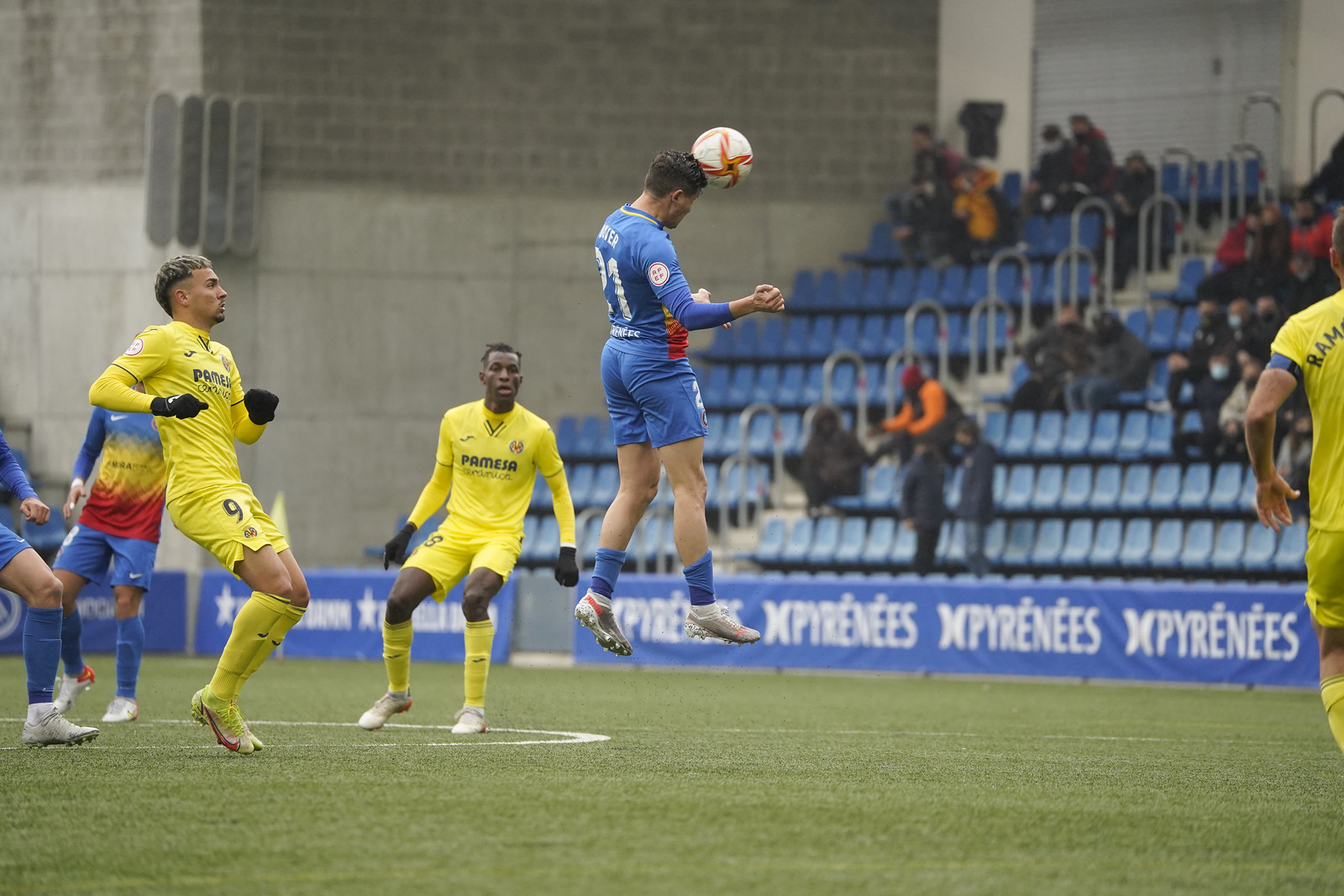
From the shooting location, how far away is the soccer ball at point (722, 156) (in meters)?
8.08

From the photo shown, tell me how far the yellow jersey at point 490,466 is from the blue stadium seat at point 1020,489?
9273mm

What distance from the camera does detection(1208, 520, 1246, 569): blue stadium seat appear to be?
16.9 metres

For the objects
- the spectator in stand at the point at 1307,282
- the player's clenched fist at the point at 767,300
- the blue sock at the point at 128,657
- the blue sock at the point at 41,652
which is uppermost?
the spectator in stand at the point at 1307,282

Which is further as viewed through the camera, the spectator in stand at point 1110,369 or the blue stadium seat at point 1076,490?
the spectator in stand at point 1110,369

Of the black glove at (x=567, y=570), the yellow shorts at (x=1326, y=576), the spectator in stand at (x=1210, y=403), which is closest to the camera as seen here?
the yellow shorts at (x=1326, y=576)

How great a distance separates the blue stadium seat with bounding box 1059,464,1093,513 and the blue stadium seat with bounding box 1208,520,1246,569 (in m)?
1.54

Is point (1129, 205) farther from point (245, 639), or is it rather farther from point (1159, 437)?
point (245, 639)

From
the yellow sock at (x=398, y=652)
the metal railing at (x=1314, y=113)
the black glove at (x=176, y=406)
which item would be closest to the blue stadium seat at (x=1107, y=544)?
the metal railing at (x=1314, y=113)

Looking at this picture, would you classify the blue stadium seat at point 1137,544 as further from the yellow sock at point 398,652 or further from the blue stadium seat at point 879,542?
the yellow sock at point 398,652

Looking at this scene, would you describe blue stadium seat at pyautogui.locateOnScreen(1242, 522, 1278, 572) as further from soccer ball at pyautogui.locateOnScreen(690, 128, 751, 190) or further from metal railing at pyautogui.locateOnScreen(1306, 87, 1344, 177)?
soccer ball at pyautogui.locateOnScreen(690, 128, 751, 190)

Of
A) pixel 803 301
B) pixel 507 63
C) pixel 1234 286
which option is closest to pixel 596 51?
pixel 507 63

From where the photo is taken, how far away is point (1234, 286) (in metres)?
18.4

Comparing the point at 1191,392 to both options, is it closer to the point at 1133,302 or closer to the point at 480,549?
the point at 1133,302

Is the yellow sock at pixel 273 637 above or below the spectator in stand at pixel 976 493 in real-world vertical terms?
below
